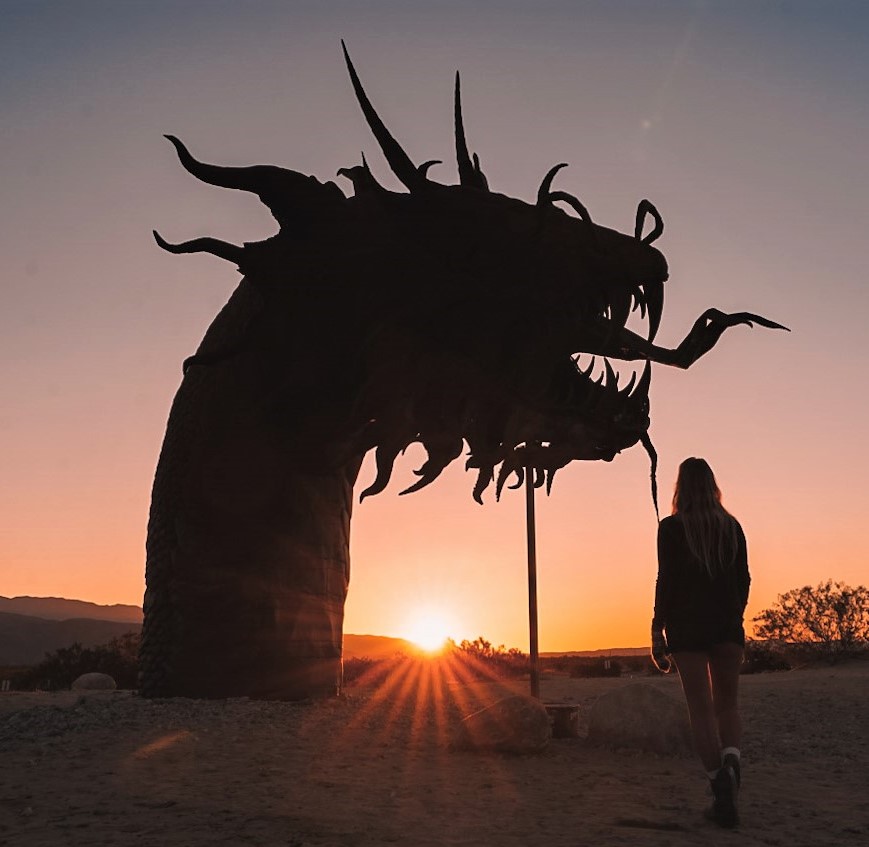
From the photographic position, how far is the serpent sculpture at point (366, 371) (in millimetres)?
7090

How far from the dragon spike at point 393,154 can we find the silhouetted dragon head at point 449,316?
2cm

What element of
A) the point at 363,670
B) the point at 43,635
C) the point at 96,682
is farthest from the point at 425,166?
the point at 43,635

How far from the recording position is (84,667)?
18312 mm

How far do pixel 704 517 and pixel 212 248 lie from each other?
176 inches

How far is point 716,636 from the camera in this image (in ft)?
17.0

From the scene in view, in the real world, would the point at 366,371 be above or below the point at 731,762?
above

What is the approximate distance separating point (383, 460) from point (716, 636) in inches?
131

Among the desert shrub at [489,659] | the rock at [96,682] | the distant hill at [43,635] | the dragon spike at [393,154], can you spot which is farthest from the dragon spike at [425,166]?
the distant hill at [43,635]

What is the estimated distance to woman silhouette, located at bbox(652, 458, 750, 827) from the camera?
5125mm

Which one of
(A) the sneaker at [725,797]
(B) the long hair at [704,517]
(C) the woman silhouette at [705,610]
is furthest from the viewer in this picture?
(B) the long hair at [704,517]

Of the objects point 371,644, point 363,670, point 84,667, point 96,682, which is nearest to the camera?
point 96,682

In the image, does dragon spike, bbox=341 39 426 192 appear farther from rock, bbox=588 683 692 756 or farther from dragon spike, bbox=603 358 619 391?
rock, bbox=588 683 692 756

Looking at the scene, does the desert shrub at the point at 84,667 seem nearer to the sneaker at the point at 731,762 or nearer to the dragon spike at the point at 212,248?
the dragon spike at the point at 212,248

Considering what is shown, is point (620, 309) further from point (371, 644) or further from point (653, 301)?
point (371, 644)
